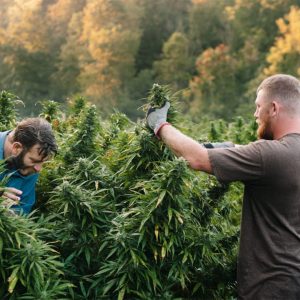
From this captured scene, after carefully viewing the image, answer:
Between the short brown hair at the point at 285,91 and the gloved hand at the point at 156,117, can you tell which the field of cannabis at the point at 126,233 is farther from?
the short brown hair at the point at 285,91

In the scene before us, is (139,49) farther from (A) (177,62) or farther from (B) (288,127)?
(B) (288,127)

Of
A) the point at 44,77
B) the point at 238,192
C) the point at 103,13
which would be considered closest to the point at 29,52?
the point at 44,77

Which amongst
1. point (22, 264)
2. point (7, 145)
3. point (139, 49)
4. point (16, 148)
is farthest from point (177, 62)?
point (22, 264)

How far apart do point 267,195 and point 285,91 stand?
65 centimetres

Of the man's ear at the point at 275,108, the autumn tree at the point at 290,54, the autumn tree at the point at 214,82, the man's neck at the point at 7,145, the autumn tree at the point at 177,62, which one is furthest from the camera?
the autumn tree at the point at 177,62

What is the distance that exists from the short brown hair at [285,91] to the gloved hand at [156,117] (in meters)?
0.64

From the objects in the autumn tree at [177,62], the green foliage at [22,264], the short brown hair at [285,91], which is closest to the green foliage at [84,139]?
the green foliage at [22,264]

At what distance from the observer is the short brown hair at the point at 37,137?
4.06 metres

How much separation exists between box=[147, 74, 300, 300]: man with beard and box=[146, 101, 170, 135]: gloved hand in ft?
0.21

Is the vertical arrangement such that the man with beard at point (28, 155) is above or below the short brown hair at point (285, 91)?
below

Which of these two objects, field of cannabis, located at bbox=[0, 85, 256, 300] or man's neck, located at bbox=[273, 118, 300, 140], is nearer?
field of cannabis, located at bbox=[0, 85, 256, 300]

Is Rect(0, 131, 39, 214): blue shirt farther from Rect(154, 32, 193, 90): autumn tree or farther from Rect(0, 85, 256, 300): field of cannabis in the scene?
Rect(154, 32, 193, 90): autumn tree

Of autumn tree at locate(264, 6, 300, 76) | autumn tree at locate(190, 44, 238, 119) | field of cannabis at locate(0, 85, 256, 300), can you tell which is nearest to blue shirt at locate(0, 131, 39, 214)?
field of cannabis at locate(0, 85, 256, 300)

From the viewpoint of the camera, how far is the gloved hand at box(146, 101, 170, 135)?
365 cm
